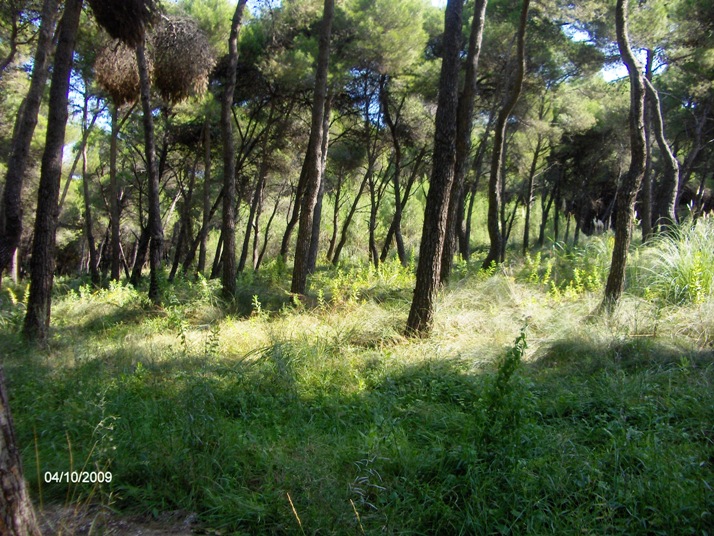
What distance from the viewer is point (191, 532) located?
316cm

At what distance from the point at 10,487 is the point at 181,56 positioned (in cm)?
1040

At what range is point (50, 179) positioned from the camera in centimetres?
739

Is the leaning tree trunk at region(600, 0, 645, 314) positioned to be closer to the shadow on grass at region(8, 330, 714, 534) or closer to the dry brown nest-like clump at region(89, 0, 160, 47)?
the shadow on grass at region(8, 330, 714, 534)

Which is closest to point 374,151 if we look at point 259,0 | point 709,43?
point 259,0

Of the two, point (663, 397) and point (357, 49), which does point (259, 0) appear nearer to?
point (357, 49)

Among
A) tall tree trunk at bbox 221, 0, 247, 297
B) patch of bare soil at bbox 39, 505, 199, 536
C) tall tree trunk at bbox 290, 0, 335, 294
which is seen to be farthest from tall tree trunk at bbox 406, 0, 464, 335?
tall tree trunk at bbox 221, 0, 247, 297

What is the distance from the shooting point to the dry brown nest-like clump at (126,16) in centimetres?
743

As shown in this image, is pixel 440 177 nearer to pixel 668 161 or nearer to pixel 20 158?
pixel 20 158

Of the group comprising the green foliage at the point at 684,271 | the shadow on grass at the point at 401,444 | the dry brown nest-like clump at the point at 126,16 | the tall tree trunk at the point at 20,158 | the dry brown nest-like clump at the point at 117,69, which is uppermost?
the dry brown nest-like clump at the point at 117,69

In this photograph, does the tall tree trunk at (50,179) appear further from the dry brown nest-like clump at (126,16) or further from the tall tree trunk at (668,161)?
the tall tree trunk at (668,161)

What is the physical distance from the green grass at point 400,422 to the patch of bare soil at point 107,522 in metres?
0.08

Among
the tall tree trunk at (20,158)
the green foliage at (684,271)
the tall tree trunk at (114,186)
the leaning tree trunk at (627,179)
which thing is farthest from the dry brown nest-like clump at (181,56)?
the green foliage at (684,271)

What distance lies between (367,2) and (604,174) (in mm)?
17853

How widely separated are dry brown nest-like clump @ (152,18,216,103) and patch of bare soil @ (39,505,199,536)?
9.68m
